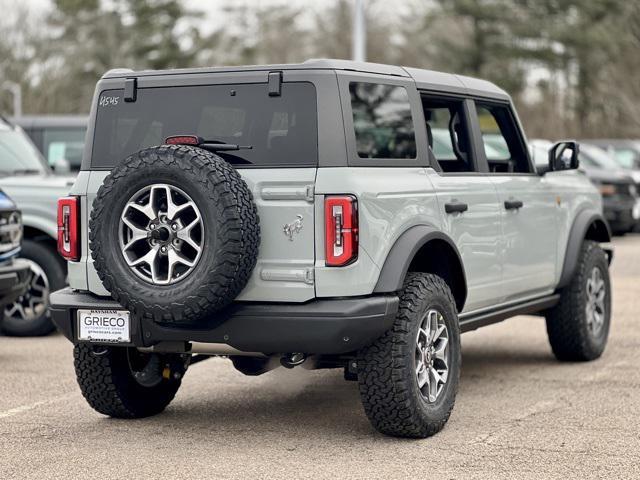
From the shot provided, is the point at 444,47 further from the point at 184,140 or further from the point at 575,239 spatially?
the point at 184,140

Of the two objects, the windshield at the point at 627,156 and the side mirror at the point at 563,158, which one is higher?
the side mirror at the point at 563,158

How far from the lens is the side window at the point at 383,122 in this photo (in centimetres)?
645

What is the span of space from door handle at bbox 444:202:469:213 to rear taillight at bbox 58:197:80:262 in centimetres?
194

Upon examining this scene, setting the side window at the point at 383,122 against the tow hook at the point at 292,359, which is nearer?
the tow hook at the point at 292,359

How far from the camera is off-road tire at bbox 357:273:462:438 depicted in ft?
20.0

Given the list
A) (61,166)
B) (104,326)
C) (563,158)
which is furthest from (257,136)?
(61,166)

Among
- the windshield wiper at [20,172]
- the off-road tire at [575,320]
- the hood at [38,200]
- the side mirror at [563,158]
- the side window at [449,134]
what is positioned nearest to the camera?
the side window at [449,134]

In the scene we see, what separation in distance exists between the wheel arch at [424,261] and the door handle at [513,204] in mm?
792

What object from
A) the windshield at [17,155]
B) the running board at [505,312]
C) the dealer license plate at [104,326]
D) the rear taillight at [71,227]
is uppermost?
the windshield at [17,155]

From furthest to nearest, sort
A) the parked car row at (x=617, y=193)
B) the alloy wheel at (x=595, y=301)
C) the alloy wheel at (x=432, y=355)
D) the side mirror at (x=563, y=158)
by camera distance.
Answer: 1. the parked car row at (x=617, y=193)
2. the alloy wheel at (x=595, y=301)
3. the side mirror at (x=563, y=158)
4. the alloy wheel at (x=432, y=355)

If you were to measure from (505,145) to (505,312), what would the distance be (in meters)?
1.27

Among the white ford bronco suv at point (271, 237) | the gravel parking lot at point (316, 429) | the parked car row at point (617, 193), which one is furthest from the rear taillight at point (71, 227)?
the parked car row at point (617, 193)

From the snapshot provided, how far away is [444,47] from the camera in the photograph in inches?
1845

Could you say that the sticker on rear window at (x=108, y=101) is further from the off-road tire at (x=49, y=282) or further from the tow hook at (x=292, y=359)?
the off-road tire at (x=49, y=282)
